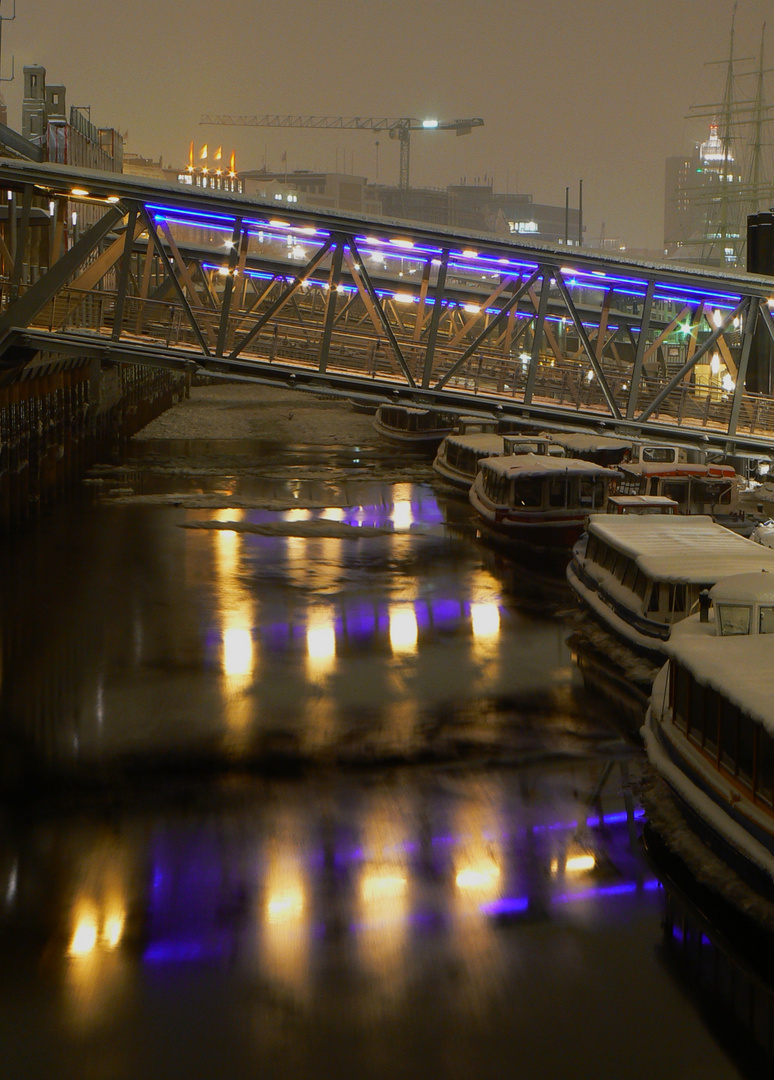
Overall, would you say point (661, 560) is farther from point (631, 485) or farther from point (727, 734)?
point (631, 485)

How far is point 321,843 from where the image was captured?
1756 centimetres

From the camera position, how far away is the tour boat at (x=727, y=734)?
49.1ft

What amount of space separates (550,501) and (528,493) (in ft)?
2.92

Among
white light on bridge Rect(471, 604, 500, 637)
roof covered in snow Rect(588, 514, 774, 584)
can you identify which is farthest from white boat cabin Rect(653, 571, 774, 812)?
white light on bridge Rect(471, 604, 500, 637)

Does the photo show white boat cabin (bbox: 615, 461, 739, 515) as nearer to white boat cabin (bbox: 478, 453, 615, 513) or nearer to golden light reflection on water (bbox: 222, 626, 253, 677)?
white boat cabin (bbox: 478, 453, 615, 513)

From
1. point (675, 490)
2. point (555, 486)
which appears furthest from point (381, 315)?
point (675, 490)

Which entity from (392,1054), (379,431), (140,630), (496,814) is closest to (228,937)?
(392,1054)

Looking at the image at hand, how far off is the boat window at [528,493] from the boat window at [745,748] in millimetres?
26383

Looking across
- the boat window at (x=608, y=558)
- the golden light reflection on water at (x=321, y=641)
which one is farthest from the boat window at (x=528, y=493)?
the golden light reflection on water at (x=321, y=641)

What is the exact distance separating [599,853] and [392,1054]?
5.79 meters

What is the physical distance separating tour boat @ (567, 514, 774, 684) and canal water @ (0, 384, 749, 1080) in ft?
4.74

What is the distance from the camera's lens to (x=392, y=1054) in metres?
12.7

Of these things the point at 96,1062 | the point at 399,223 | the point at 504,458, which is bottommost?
the point at 96,1062

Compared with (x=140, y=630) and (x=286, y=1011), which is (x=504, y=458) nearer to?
(x=140, y=630)
